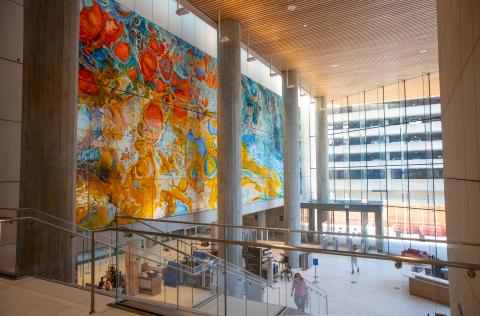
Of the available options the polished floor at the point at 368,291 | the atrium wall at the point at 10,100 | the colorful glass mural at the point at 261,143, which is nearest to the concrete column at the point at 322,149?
the colorful glass mural at the point at 261,143

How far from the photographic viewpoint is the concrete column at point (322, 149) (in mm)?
28000

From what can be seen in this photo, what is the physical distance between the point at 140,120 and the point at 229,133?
354 centimetres

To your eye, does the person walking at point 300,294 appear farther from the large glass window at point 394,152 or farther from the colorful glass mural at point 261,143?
the large glass window at point 394,152

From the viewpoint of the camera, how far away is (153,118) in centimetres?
1173

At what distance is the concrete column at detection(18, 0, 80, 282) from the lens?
635 cm

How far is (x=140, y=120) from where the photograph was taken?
11.2 meters

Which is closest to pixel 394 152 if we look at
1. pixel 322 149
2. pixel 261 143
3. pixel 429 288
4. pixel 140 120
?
pixel 322 149

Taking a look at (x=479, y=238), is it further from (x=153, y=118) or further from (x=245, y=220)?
(x=245, y=220)

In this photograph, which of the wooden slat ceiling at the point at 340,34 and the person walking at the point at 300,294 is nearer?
the person walking at the point at 300,294

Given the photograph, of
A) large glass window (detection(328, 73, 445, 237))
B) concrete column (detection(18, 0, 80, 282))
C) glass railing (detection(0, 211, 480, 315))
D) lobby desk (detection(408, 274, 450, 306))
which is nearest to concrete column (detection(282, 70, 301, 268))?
glass railing (detection(0, 211, 480, 315))

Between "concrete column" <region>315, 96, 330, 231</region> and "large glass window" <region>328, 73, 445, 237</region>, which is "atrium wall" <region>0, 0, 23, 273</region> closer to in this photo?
"large glass window" <region>328, 73, 445, 237</region>

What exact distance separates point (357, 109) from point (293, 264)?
1487 centimetres

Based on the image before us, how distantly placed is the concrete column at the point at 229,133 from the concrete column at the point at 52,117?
6908mm

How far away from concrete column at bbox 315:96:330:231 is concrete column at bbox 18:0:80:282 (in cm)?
2382
